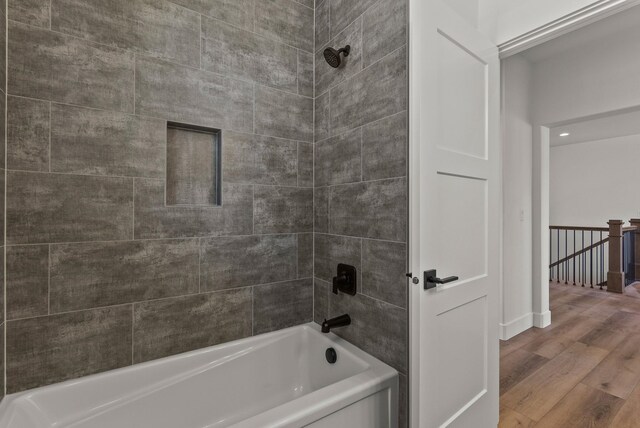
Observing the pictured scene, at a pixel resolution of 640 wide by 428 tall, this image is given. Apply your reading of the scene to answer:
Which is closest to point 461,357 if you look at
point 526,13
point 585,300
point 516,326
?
point 526,13

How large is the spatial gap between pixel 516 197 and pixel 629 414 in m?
1.89

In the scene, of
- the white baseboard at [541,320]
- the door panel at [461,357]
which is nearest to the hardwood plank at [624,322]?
the white baseboard at [541,320]

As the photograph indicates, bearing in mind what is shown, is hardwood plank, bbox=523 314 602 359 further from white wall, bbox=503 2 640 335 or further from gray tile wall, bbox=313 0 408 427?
gray tile wall, bbox=313 0 408 427

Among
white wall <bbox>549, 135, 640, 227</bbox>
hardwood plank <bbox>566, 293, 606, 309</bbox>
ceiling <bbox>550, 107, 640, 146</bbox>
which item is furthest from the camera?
white wall <bbox>549, 135, 640, 227</bbox>

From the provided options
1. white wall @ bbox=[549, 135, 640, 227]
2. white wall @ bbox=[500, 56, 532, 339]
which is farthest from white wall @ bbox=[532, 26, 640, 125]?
white wall @ bbox=[549, 135, 640, 227]

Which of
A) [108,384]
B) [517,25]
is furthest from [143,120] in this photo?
[517,25]

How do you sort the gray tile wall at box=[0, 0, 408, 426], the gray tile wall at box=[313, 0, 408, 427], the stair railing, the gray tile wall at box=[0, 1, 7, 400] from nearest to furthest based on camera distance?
1. the gray tile wall at box=[0, 1, 7, 400]
2. the gray tile wall at box=[0, 0, 408, 426]
3. the gray tile wall at box=[313, 0, 408, 427]
4. the stair railing

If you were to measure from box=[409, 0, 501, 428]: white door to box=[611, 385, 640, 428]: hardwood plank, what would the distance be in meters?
0.85

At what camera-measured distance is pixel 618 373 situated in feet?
7.82

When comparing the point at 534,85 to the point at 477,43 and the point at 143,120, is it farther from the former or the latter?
the point at 143,120

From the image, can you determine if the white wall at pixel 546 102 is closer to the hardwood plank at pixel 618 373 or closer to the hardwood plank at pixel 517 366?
the hardwood plank at pixel 517 366

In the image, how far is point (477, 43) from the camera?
1.54 meters

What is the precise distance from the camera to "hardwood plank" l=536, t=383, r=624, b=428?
6.11 ft

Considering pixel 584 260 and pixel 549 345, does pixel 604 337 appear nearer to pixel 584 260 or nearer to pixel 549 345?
pixel 549 345
